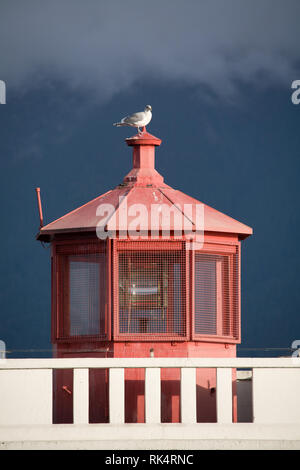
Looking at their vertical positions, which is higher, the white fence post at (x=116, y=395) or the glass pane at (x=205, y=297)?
the glass pane at (x=205, y=297)

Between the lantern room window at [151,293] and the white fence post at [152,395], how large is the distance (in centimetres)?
149

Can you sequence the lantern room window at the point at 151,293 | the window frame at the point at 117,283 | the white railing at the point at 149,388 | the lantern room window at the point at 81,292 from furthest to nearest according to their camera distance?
the lantern room window at the point at 81,292
the lantern room window at the point at 151,293
the window frame at the point at 117,283
the white railing at the point at 149,388

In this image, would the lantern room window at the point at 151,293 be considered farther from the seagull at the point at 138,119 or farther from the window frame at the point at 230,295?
the seagull at the point at 138,119

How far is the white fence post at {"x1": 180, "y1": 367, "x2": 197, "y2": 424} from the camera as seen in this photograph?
1630cm

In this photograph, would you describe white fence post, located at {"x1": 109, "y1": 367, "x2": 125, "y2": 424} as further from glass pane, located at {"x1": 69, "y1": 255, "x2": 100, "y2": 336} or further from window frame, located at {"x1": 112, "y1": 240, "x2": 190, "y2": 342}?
glass pane, located at {"x1": 69, "y1": 255, "x2": 100, "y2": 336}

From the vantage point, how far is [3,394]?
646 inches

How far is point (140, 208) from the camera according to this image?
18.2 m

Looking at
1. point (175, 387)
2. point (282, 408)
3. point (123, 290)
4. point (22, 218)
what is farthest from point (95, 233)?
point (22, 218)

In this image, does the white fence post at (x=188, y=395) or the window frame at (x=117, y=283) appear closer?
the white fence post at (x=188, y=395)

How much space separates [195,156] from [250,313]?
118 inches

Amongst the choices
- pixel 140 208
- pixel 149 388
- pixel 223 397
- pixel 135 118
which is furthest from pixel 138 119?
pixel 223 397

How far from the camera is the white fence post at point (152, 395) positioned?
16281mm

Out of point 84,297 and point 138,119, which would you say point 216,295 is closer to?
point 84,297

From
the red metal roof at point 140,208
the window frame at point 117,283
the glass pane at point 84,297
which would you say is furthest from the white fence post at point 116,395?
the red metal roof at point 140,208
